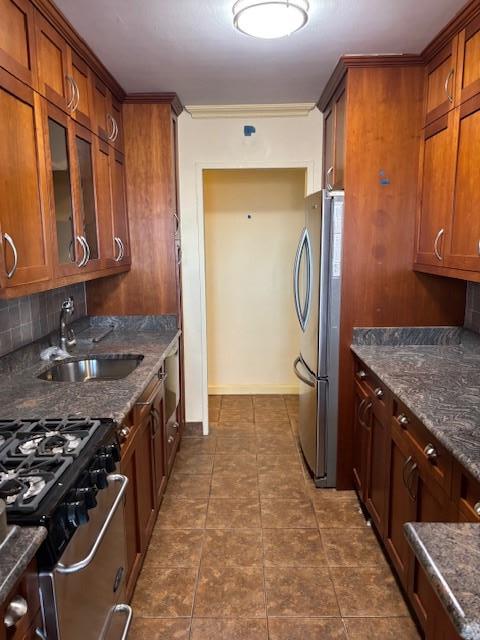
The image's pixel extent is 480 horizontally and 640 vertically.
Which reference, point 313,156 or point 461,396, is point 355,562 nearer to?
point 461,396

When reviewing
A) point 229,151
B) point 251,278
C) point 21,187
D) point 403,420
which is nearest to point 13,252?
point 21,187

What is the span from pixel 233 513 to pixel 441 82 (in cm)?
251

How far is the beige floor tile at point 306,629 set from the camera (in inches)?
70.3

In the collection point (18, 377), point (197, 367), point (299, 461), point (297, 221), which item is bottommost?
point (299, 461)

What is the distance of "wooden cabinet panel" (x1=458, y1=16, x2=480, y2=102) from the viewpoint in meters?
1.94

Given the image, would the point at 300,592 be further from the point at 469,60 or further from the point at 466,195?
the point at 469,60

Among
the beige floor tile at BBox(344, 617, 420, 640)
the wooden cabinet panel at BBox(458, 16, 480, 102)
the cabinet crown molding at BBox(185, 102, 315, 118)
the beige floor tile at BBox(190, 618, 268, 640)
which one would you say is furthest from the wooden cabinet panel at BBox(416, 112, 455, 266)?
the beige floor tile at BBox(190, 618, 268, 640)

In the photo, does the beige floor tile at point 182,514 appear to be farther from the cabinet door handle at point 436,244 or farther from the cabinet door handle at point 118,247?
the cabinet door handle at point 436,244

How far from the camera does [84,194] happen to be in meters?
2.30

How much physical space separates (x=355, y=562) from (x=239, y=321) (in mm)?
2681

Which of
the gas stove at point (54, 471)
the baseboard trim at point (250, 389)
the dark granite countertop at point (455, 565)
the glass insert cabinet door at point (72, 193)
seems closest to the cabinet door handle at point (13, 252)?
the glass insert cabinet door at point (72, 193)

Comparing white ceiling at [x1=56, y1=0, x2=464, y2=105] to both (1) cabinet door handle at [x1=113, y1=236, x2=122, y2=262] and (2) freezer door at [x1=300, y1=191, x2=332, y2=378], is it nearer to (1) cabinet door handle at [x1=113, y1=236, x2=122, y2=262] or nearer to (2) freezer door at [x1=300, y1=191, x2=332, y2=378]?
(2) freezer door at [x1=300, y1=191, x2=332, y2=378]

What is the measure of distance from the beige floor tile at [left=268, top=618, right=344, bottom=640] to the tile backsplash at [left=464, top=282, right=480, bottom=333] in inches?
65.4

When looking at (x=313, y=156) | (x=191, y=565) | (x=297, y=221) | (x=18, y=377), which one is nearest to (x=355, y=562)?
(x=191, y=565)
